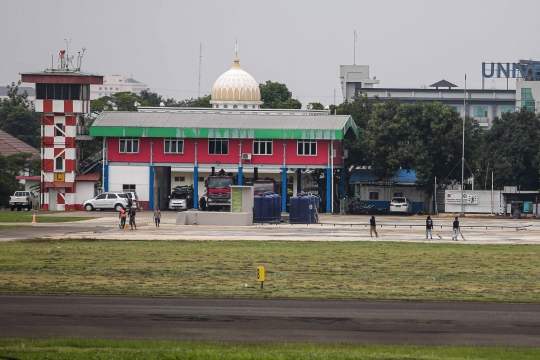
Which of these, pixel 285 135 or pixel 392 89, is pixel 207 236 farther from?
pixel 392 89

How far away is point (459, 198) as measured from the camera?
286 ft

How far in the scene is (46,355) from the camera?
66.4 feet

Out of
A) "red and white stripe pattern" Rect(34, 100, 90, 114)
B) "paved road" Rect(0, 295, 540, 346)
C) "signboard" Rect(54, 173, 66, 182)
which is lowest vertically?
"paved road" Rect(0, 295, 540, 346)

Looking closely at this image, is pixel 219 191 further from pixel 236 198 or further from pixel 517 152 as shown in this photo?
pixel 517 152

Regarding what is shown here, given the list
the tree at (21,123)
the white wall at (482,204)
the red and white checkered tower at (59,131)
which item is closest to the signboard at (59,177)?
the red and white checkered tower at (59,131)

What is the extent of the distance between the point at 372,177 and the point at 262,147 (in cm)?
1386

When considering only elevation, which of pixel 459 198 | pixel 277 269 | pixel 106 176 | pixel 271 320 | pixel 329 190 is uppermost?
pixel 106 176

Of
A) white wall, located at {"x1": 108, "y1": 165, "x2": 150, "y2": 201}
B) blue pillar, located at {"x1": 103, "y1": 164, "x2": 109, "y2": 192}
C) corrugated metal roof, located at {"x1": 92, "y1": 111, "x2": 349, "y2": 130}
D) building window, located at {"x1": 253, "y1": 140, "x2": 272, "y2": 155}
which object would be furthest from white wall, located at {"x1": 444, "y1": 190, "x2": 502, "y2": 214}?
blue pillar, located at {"x1": 103, "y1": 164, "x2": 109, "y2": 192}

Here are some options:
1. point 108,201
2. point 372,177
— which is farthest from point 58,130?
point 372,177

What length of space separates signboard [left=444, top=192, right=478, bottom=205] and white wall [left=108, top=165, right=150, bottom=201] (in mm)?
28649

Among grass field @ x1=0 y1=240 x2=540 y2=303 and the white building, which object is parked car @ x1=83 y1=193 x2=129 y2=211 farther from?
the white building

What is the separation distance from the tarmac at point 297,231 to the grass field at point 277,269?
153 inches

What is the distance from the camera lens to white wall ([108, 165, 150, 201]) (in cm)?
9100

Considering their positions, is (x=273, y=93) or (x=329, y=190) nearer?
(x=329, y=190)
